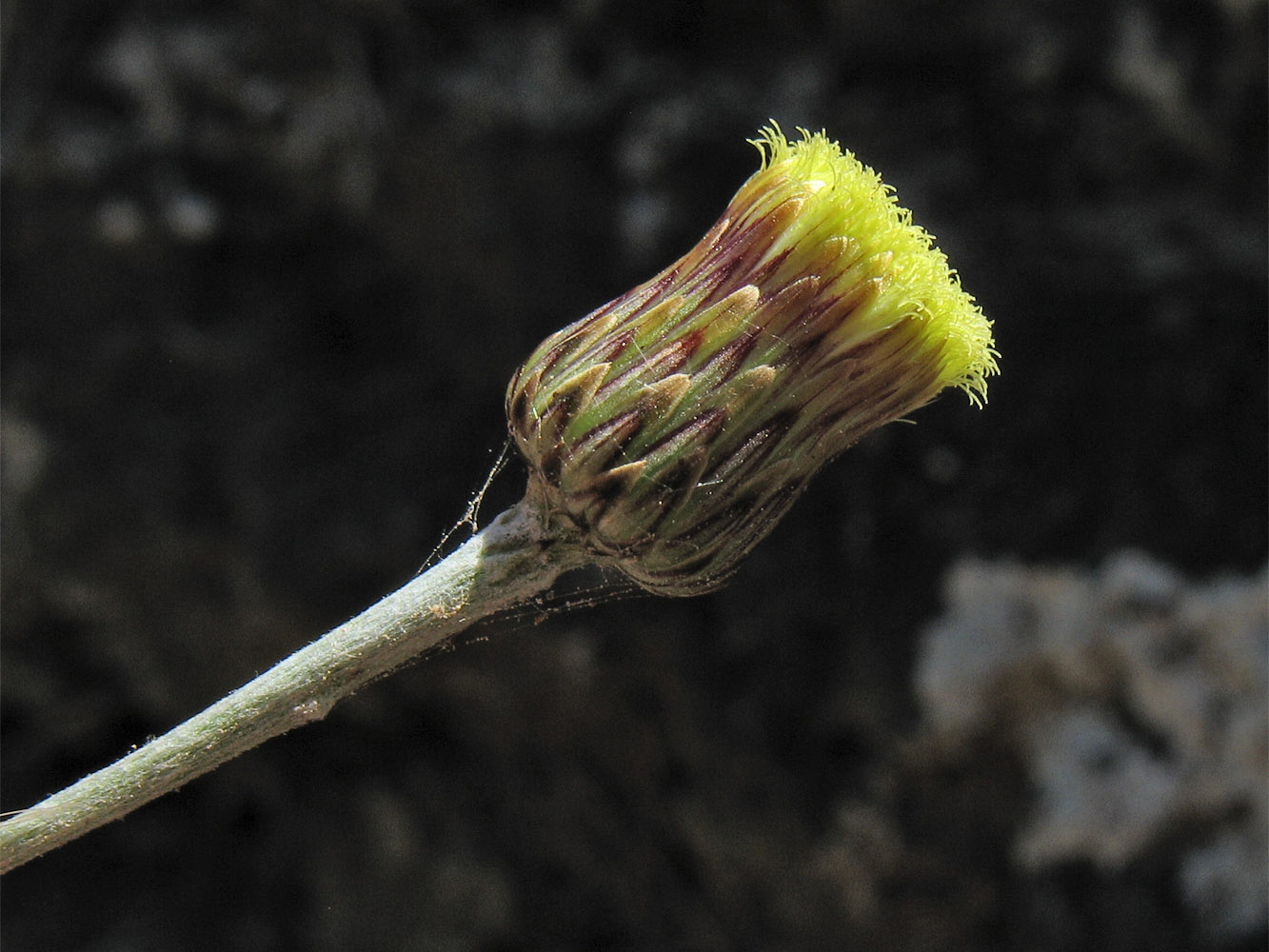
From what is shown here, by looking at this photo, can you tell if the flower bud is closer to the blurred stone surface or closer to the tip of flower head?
the tip of flower head

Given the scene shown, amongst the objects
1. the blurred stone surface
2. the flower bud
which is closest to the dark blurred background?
the blurred stone surface

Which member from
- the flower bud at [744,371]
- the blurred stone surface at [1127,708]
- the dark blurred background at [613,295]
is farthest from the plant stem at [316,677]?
the blurred stone surface at [1127,708]

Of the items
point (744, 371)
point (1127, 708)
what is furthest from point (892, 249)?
point (1127, 708)

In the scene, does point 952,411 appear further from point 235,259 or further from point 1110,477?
point 235,259

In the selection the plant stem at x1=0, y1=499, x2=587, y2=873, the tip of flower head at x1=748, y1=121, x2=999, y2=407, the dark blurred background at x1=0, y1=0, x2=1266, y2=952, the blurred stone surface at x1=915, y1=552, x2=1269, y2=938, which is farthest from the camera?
the dark blurred background at x1=0, y1=0, x2=1266, y2=952

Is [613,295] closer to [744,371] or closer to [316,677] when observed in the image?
[744,371]

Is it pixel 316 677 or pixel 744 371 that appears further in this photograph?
pixel 744 371

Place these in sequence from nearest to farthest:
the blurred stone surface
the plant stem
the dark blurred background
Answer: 1. the plant stem
2. the blurred stone surface
3. the dark blurred background
